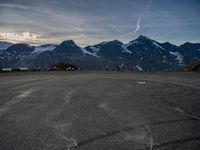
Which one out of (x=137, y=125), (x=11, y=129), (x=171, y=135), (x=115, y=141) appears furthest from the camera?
(x=137, y=125)

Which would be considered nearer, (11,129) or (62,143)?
(62,143)

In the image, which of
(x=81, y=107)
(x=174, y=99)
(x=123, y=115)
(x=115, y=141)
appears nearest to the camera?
(x=115, y=141)

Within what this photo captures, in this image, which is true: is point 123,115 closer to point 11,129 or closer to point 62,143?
point 62,143

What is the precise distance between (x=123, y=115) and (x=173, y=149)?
284 centimetres

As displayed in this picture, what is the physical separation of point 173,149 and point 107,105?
449cm

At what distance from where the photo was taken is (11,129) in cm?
580

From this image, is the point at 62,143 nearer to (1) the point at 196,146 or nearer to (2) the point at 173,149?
(2) the point at 173,149

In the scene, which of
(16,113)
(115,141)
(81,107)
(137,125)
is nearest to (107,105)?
(81,107)

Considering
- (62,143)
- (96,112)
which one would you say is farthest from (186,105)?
(62,143)

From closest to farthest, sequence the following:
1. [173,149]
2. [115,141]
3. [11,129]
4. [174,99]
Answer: [173,149] < [115,141] < [11,129] < [174,99]

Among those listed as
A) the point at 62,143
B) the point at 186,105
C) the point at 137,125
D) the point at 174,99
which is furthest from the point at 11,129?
the point at 174,99

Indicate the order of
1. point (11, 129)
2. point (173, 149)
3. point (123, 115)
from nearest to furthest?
1. point (173, 149)
2. point (11, 129)
3. point (123, 115)

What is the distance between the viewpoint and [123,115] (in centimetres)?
732

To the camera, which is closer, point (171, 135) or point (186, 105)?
point (171, 135)
